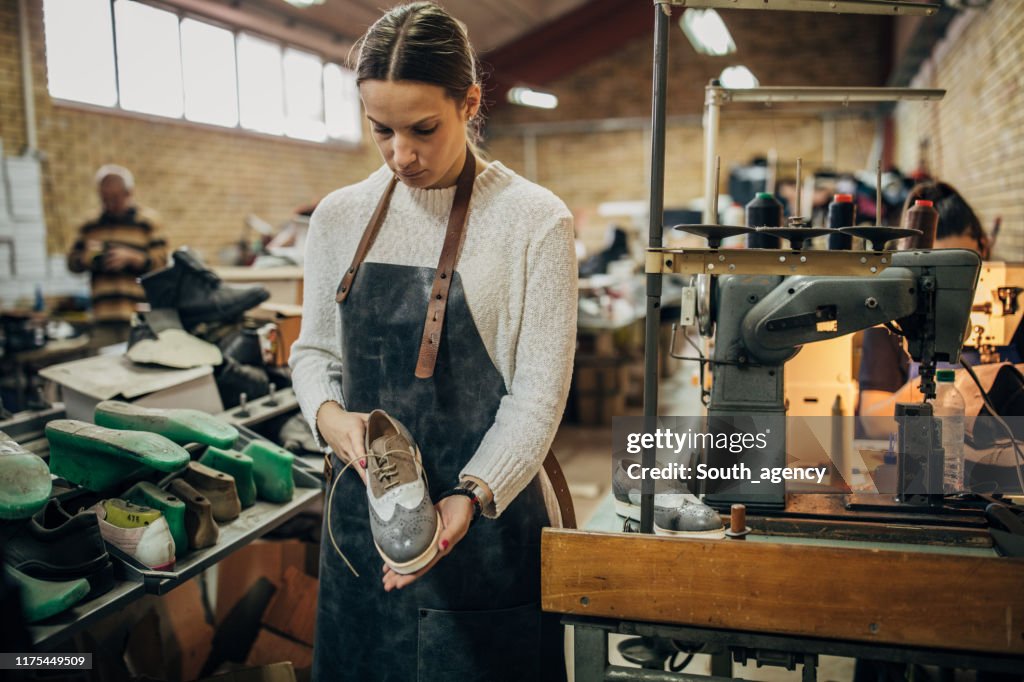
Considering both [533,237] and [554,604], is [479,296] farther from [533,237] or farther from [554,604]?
[554,604]

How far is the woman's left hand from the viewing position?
111cm

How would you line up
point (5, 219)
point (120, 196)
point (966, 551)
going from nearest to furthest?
point (966, 551) < point (120, 196) < point (5, 219)

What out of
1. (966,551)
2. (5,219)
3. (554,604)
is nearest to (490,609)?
(554,604)

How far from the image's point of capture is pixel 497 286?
1269 mm

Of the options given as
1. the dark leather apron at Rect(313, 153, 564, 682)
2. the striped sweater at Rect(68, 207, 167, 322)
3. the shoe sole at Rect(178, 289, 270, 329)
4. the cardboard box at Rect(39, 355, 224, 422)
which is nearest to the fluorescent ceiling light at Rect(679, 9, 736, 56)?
the striped sweater at Rect(68, 207, 167, 322)

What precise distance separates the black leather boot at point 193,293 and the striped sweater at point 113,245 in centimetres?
333

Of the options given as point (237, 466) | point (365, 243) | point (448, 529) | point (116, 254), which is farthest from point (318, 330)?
point (116, 254)

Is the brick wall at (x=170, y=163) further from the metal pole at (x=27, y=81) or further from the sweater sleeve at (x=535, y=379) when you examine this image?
the sweater sleeve at (x=535, y=379)

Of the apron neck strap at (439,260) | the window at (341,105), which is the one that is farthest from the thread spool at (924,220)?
the window at (341,105)

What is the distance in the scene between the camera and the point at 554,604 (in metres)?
1.18

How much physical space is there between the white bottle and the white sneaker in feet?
4.45

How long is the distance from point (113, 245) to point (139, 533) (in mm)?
4593

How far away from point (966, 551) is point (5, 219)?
6898 mm

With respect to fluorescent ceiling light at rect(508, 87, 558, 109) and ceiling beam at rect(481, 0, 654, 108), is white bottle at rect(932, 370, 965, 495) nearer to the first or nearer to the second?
fluorescent ceiling light at rect(508, 87, 558, 109)
